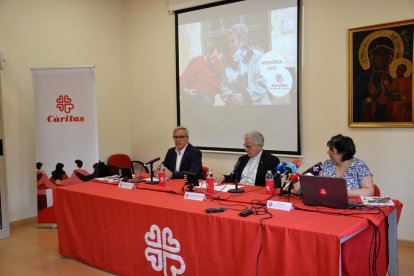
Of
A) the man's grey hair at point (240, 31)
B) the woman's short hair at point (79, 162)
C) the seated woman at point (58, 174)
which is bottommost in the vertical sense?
the seated woman at point (58, 174)

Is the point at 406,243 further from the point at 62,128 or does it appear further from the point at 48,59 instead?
the point at 48,59

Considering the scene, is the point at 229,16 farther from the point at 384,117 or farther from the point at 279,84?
the point at 384,117

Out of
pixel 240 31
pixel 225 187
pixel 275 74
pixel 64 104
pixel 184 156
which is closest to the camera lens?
pixel 225 187

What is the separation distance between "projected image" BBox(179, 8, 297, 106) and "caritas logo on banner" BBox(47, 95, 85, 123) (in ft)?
4.77

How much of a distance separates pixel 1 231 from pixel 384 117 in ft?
13.6

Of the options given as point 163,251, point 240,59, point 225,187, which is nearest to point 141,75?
point 240,59

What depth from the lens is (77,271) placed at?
3311 mm

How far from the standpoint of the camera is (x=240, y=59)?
472 centimetres

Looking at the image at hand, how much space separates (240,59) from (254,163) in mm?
1553

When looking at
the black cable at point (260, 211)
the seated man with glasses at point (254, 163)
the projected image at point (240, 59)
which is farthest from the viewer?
the projected image at point (240, 59)

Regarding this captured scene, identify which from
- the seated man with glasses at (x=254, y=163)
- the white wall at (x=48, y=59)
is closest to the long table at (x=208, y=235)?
the seated man with glasses at (x=254, y=163)

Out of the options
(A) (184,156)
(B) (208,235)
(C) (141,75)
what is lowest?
(B) (208,235)

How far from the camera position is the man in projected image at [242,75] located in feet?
15.1

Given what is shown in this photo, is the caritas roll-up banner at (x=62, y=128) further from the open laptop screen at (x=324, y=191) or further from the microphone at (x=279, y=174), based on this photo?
the open laptop screen at (x=324, y=191)
